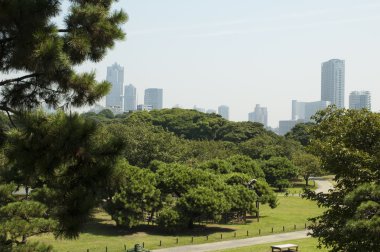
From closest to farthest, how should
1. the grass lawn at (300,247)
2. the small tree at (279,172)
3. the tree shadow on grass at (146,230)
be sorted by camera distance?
the grass lawn at (300,247) → the tree shadow on grass at (146,230) → the small tree at (279,172)

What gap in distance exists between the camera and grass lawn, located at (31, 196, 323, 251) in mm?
24281

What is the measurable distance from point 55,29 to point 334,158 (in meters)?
8.81

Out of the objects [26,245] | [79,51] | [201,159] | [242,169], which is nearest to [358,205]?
[79,51]

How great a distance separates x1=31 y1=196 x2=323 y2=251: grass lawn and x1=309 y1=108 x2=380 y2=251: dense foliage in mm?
Answer: 13279

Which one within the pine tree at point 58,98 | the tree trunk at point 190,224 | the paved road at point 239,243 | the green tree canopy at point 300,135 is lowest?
the paved road at point 239,243

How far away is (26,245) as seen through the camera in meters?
11.7

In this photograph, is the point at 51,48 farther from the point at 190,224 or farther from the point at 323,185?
the point at 323,185

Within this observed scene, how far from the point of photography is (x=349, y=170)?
482 inches

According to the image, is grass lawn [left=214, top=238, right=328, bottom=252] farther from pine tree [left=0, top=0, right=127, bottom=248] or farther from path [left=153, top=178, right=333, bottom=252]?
pine tree [left=0, top=0, right=127, bottom=248]

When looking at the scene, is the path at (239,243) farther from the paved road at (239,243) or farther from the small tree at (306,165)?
the small tree at (306,165)

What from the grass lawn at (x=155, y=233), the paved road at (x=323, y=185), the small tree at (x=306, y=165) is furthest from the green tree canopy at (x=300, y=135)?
the grass lawn at (x=155, y=233)

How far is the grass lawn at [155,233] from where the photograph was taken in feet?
79.7

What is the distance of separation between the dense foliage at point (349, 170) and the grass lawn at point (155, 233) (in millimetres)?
13279

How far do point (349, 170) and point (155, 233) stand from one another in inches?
698
